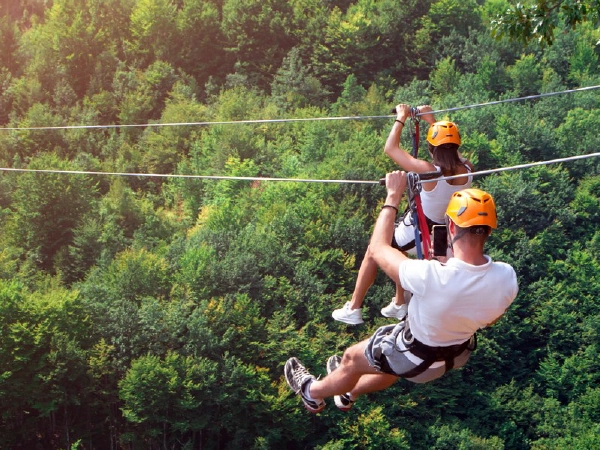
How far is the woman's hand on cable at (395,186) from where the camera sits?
5.54m

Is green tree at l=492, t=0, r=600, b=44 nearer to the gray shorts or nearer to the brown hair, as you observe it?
the brown hair

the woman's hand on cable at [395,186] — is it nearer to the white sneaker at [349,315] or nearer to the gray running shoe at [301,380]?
the white sneaker at [349,315]

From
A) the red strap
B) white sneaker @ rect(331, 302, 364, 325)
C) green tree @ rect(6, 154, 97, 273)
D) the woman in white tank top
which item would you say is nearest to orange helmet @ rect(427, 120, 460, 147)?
the woman in white tank top

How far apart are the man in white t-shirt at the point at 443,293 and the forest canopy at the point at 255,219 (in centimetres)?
471

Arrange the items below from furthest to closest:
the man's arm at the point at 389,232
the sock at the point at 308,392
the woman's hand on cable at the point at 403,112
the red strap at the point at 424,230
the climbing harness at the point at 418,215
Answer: the sock at the point at 308,392
the woman's hand on cable at the point at 403,112
the red strap at the point at 424,230
the climbing harness at the point at 418,215
the man's arm at the point at 389,232

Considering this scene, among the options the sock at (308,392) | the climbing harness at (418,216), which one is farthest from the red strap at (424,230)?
the sock at (308,392)

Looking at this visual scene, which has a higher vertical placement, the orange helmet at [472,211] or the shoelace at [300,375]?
the orange helmet at [472,211]

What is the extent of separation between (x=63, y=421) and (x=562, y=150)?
1120 inches

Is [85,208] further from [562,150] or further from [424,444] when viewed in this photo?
[562,150]

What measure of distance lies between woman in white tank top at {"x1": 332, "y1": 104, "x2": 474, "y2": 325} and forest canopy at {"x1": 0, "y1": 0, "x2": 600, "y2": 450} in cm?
326

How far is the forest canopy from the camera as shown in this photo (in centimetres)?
3147

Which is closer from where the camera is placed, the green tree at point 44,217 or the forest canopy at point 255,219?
the forest canopy at point 255,219

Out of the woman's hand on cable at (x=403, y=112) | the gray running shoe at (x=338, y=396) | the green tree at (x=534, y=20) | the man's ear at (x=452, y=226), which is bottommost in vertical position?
the gray running shoe at (x=338, y=396)

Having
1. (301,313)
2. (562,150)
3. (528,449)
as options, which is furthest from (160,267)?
(562,150)
